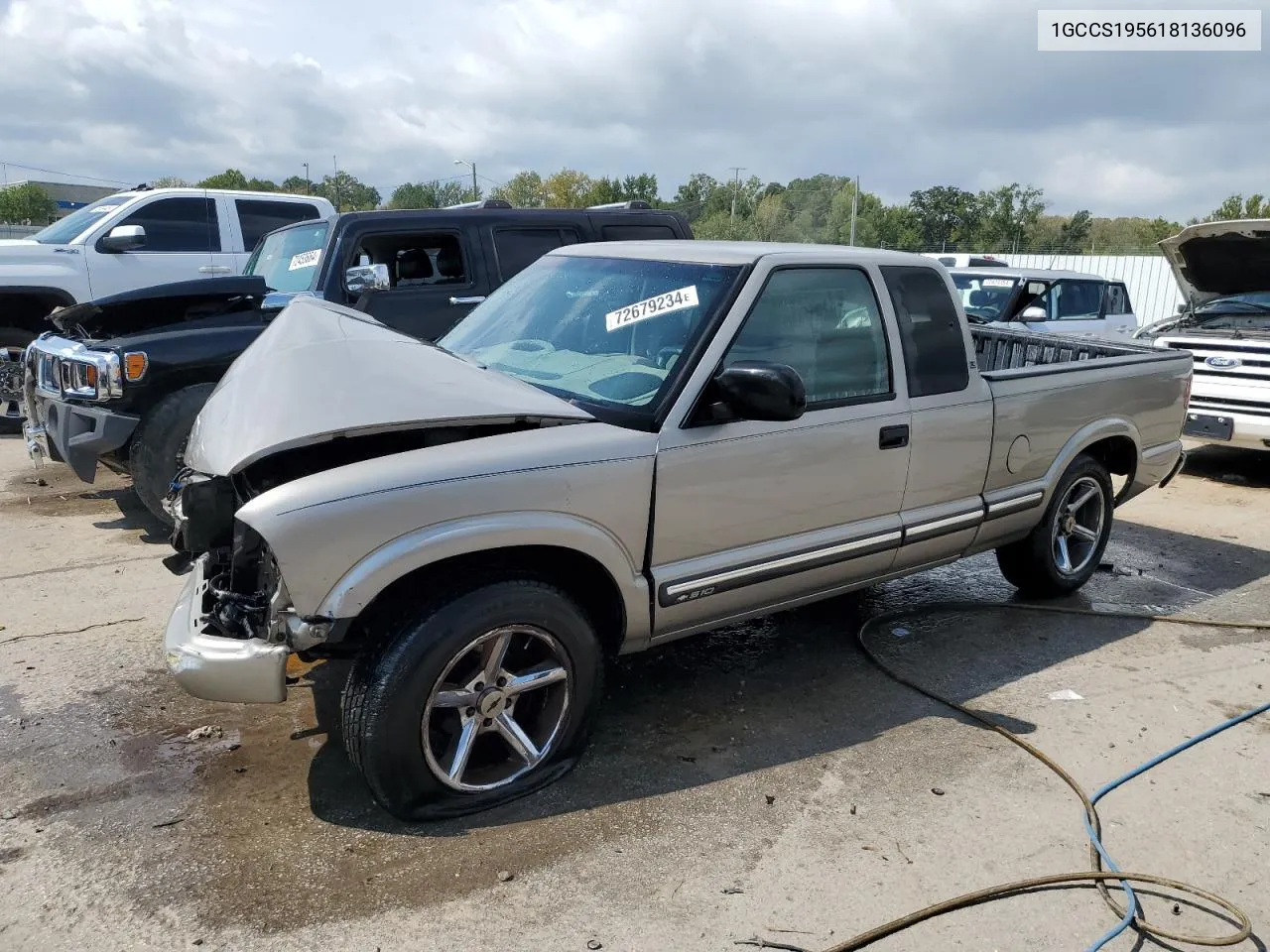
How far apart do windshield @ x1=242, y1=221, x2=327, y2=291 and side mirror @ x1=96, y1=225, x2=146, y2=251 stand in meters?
1.59

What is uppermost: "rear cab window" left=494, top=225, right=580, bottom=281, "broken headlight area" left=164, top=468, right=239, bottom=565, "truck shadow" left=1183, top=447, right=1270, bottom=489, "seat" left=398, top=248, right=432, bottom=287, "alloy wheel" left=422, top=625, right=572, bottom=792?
"rear cab window" left=494, top=225, right=580, bottom=281

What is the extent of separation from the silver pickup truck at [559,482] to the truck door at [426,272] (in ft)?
9.34

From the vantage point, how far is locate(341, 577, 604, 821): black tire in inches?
118

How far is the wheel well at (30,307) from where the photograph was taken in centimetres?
977

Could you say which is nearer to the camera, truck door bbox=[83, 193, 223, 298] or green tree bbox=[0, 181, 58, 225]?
truck door bbox=[83, 193, 223, 298]

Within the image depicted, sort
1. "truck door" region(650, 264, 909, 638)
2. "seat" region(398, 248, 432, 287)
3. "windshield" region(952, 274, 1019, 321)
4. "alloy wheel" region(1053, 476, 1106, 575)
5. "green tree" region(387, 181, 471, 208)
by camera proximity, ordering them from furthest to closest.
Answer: "green tree" region(387, 181, 471, 208), "windshield" region(952, 274, 1019, 321), "seat" region(398, 248, 432, 287), "alloy wheel" region(1053, 476, 1106, 575), "truck door" region(650, 264, 909, 638)

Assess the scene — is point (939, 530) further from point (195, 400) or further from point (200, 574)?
point (195, 400)

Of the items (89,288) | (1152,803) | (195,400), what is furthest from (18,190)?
(1152,803)

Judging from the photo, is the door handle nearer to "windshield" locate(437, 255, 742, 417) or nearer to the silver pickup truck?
the silver pickup truck

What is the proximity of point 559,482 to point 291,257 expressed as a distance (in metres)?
5.46

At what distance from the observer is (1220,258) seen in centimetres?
901

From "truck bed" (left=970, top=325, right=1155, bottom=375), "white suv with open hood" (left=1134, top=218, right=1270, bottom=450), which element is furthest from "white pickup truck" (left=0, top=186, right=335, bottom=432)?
"white suv with open hood" (left=1134, top=218, right=1270, bottom=450)

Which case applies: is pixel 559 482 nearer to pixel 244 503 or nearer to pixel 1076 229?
pixel 244 503

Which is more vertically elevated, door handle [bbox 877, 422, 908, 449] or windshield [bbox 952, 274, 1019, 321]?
windshield [bbox 952, 274, 1019, 321]
